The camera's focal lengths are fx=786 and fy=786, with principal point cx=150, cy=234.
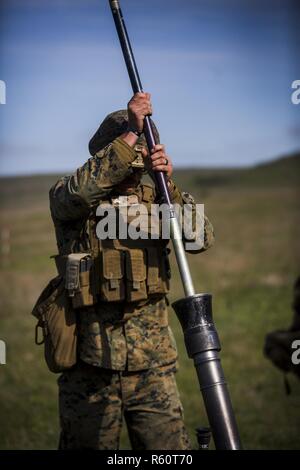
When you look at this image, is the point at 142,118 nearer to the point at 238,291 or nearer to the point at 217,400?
the point at 217,400

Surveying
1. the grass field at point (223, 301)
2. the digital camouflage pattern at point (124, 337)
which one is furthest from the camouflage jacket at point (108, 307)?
the grass field at point (223, 301)

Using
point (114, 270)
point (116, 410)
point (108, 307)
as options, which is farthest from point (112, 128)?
point (116, 410)

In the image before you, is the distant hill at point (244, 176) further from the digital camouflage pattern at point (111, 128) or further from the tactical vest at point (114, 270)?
the tactical vest at point (114, 270)

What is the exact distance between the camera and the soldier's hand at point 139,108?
4438mm

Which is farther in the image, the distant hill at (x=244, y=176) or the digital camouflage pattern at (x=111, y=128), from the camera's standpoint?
the distant hill at (x=244, y=176)

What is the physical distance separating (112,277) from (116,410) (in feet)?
2.65

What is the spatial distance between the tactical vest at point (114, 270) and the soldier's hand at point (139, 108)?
0.53 metres

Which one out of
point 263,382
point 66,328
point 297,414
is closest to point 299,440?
point 297,414

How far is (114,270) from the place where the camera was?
4590 millimetres

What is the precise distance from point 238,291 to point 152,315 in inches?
534

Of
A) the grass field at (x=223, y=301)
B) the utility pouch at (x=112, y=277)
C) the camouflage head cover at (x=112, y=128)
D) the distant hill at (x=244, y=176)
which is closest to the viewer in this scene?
the utility pouch at (x=112, y=277)

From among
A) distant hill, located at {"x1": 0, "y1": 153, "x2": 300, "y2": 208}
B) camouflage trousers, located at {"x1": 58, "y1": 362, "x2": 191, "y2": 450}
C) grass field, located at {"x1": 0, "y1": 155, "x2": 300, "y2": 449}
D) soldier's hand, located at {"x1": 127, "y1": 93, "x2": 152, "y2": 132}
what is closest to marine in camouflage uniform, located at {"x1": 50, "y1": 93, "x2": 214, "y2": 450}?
camouflage trousers, located at {"x1": 58, "y1": 362, "x2": 191, "y2": 450}

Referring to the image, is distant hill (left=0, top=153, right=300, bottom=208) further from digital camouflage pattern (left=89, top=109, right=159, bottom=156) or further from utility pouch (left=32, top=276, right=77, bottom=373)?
utility pouch (left=32, top=276, right=77, bottom=373)

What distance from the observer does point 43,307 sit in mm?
4754
